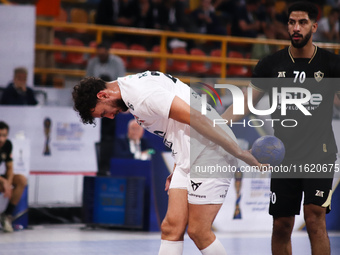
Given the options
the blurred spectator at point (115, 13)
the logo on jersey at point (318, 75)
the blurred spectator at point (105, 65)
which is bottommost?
the logo on jersey at point (318, 75)

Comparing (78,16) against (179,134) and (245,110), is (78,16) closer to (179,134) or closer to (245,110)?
(245,110)

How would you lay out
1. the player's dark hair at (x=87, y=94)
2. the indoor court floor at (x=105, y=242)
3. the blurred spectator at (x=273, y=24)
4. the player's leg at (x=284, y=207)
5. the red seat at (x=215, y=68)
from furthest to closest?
the blurred spectator at (x=273, y=24) < the red seat at (x=215, y=68) < the indoor court floor at (x=105, y=242) < the player's leg at (x=284, y=207) < the player's dark hair at (x=87, y=94)

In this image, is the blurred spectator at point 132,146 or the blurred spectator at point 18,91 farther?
the blurred spectator at point 18,91

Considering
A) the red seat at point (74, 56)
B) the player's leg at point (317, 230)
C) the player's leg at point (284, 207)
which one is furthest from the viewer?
the red seat at point (74, 56)

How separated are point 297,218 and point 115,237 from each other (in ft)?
8.47

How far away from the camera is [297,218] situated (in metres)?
7.91

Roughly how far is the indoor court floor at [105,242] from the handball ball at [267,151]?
2.55 meters

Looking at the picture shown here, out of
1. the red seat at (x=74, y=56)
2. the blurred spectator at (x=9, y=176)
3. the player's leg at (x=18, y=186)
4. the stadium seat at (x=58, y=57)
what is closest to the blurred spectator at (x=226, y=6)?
the red seat at (x=74, y=56)

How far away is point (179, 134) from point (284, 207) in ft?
3.50

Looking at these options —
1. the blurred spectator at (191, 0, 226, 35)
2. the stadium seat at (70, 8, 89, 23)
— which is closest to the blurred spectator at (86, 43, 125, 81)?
the stadium seat at (70, 8, 89, 23)

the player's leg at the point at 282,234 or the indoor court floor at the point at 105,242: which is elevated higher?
the player's leg at the point at 282,234

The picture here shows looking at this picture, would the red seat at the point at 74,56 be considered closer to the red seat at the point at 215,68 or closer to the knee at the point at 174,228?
the red seat at the point at 215,68

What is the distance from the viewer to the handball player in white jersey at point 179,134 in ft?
11.9

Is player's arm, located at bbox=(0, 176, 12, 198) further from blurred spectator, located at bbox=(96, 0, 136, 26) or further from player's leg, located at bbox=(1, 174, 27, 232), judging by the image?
blurred spectator, located at bbox=(96, 0, 136, 26)
